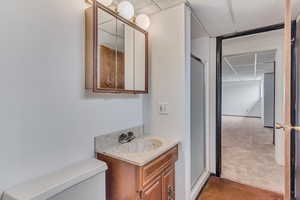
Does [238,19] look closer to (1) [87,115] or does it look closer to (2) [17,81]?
(1) [87,115]

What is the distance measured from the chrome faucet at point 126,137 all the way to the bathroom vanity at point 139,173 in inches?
2.6

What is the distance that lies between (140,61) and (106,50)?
17.6 inches

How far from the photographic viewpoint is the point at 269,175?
247 cm

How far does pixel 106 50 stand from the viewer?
4.58 ft

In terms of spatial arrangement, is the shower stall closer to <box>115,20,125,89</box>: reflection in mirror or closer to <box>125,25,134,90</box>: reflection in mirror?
<box>125,25,134,90</box>: reflection in mirror

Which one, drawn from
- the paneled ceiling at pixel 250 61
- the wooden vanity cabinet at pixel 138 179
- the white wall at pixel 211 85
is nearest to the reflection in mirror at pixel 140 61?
the wooden vanity cabinet at pixel 138 179

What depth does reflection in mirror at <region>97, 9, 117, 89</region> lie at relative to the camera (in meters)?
1.32

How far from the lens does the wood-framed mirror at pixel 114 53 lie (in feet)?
4.13

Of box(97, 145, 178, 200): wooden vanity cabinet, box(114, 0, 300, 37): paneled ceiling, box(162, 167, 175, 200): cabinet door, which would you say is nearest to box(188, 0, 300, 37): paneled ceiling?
box(114, 0, 300, 37): paneled ceiling

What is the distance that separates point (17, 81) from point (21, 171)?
54 cm

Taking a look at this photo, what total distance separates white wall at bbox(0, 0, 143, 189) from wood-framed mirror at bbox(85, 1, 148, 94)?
10 cm

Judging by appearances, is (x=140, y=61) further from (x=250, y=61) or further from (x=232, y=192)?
(x=250, y=61)

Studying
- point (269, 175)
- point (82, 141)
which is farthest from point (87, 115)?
point (269, 175)

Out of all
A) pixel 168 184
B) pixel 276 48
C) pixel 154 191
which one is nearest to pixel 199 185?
pixel 168 184
